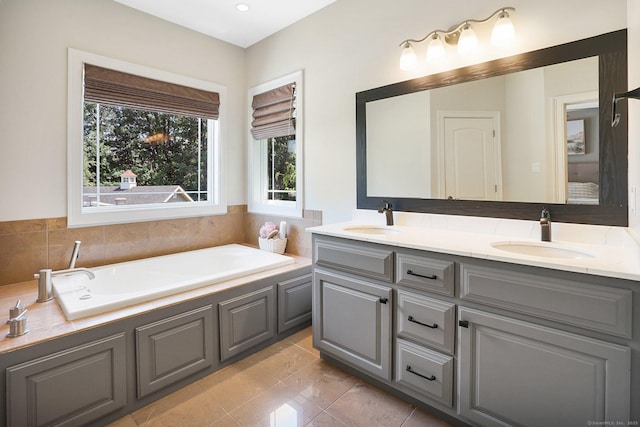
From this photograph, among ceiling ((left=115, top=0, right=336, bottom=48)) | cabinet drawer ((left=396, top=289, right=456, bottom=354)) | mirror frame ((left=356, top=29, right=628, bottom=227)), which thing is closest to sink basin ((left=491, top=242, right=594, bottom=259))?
mirror frame ((left=356, top=29, right=628, bottom=227))

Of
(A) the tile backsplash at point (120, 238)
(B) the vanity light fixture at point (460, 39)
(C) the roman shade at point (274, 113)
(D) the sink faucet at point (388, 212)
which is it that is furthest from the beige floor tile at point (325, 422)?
(C) the roman shade at point (274, 113)

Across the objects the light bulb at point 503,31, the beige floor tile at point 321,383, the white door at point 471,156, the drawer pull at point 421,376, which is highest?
the light bulb at point 503,31

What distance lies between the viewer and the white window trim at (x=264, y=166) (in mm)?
3000

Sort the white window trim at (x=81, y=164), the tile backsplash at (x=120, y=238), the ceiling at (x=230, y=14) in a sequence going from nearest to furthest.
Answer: the tile backsplash at (x=120, y=238) → the white window trim at (x=81, y=164) → the ceiling at (x=230, y=14)

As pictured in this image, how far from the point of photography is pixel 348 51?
2623 millimetres

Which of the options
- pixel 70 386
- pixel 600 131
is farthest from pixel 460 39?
pixel 70 386

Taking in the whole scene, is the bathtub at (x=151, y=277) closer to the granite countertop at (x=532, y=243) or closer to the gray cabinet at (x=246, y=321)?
the gray cabinet at (x=246, y=321)

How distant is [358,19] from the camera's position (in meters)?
2.54

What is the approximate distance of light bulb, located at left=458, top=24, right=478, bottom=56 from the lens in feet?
6.28

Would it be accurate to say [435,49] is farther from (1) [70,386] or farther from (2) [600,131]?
(1) [70,386]

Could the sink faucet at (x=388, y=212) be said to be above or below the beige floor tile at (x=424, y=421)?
above

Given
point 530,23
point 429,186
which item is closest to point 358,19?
point 530,23

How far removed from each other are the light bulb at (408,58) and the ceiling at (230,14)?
95 centimetres

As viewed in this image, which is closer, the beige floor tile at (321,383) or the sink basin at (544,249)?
the sink basin at (544,249)
